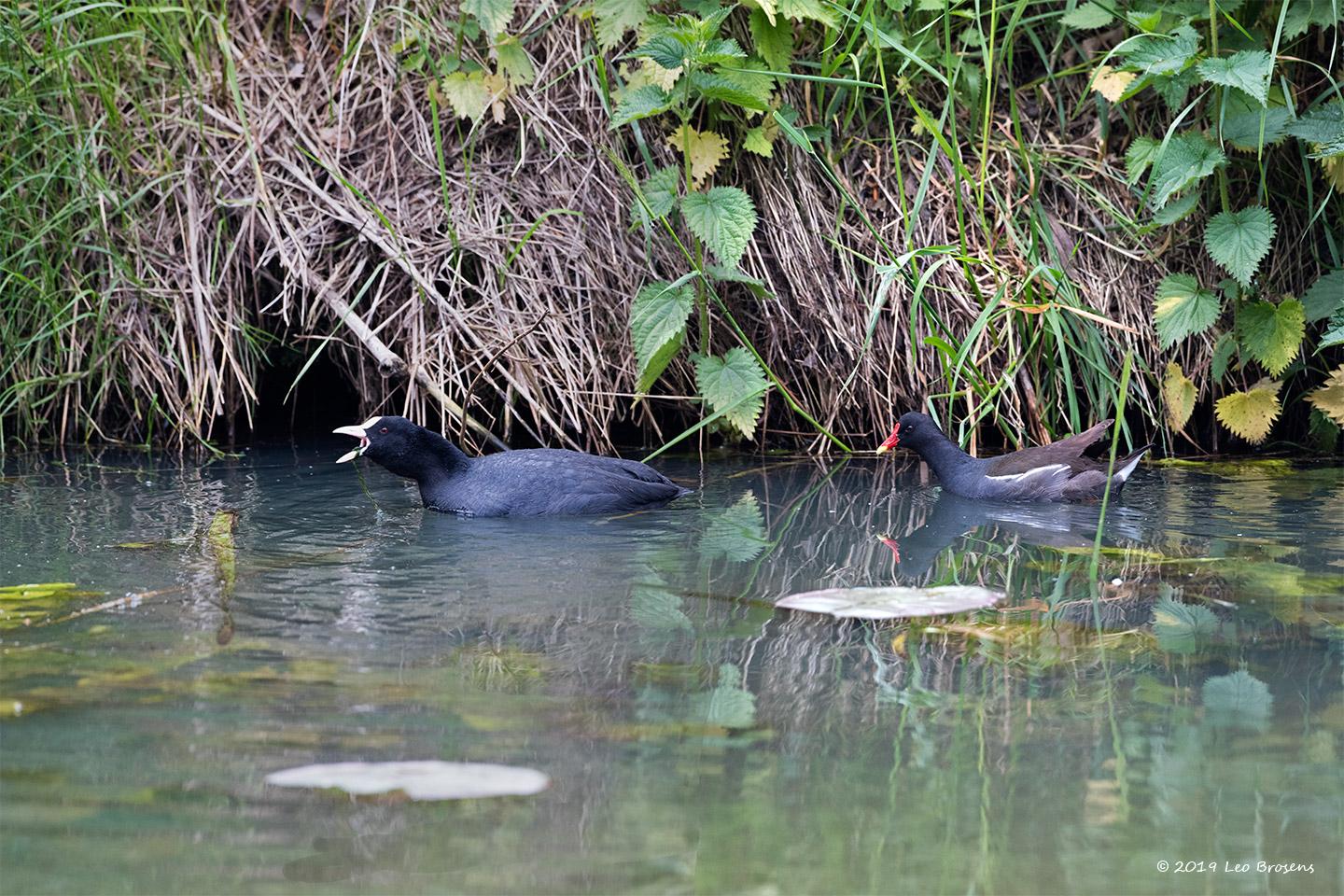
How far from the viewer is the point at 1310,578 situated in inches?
169

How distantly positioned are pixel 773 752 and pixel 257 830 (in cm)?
99

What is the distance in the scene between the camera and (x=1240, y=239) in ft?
20.0

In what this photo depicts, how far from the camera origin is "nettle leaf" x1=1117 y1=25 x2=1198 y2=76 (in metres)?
5.88

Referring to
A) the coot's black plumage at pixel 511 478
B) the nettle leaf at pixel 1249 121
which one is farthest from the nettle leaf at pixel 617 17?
the nettle leaf at pixel 1249 121

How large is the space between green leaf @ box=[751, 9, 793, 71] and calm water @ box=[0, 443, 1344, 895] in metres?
2.29

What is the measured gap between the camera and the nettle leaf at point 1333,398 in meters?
6.18

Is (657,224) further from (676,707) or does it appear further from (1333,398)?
(676,707)

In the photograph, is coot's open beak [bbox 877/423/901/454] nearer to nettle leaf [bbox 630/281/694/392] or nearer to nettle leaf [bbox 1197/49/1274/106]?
nettle leaf [bbox 630/281/694/392]

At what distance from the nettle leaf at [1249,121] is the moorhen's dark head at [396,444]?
3618mm

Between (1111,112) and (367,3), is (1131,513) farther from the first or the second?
(367,3)

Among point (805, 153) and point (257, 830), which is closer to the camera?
point (257, 830)

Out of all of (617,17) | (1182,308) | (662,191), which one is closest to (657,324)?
(662,191)

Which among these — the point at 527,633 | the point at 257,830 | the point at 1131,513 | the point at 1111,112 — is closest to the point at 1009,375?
the point at 1131,513

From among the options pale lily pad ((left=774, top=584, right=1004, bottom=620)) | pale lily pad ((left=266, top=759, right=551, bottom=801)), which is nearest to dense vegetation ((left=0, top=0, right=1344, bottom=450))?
pale lily pad ((left=774, top=584, right=1004, bottom=620))
